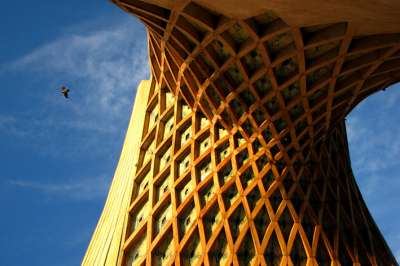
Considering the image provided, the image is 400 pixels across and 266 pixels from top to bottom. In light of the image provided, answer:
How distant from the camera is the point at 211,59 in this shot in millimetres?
31141

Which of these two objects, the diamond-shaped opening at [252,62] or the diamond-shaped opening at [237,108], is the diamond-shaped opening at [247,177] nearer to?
the diamond-shaped opening at [237,108]

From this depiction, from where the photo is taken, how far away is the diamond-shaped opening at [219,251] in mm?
28422

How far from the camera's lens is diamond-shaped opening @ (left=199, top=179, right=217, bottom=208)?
98.6ft

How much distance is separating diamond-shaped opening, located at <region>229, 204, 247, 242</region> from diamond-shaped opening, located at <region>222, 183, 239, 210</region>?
0.47 meters

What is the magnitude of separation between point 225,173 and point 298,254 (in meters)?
5.56

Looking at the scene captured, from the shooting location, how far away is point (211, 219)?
29.7 m

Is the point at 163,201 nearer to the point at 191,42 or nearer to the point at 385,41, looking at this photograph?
the point at 191,42

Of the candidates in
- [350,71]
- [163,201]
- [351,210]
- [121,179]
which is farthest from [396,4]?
[121,179]

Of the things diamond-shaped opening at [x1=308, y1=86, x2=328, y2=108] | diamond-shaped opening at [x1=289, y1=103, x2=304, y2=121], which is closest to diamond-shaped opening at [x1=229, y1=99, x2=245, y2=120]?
diamond-shaped opening at [x1=289, y1=103, x2=304, y2=121]

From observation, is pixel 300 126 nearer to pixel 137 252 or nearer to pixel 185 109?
pixel 185 109

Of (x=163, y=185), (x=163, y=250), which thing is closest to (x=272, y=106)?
Result: (x=163, y=185)

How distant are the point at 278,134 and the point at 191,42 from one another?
6.84 metres

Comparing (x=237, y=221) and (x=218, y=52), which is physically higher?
(x=218, y=52)

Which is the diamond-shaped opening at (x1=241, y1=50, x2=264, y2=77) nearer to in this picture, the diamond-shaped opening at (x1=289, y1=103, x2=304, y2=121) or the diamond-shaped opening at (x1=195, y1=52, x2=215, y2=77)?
the diamond-shaped opening at (x1=195, y1=52, x2=215, y2=77)
